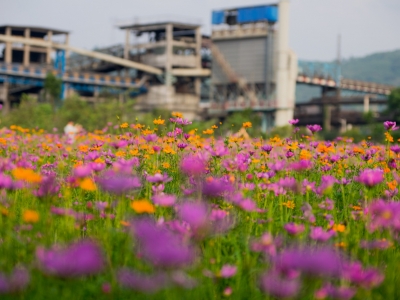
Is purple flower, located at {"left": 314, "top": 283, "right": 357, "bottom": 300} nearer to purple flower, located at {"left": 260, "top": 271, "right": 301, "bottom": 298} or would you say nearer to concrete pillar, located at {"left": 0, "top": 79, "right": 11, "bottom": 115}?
purple flower, located at {"left": 260, "top": 271, "right": 301, "bottom": 298}

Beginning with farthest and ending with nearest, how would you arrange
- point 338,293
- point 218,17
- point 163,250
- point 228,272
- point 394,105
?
point 394,105 → point 218,17 → point 228,272 → point 338,293 → point 163,250

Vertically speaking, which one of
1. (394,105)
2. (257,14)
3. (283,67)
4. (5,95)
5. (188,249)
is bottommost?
(188,249)

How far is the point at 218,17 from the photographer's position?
5169cm

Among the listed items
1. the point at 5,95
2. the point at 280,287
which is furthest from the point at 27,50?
the point at 280,287

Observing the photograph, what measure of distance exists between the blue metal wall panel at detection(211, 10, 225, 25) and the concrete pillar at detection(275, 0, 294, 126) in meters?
5.66

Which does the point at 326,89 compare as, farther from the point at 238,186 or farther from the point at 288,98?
the point at 238,186

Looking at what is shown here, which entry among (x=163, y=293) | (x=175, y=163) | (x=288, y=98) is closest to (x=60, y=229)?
(x=163, y=293)

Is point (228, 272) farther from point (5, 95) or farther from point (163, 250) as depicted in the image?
point (5, 95)

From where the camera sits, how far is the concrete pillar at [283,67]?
4744 centimetres

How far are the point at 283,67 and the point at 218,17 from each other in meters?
7.75

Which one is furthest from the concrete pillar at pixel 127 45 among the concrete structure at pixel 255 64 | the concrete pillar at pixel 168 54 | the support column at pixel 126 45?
the concrete structure at pixel 255 64

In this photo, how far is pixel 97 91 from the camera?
5219 cm

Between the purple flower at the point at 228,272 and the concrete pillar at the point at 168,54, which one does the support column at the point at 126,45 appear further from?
the purple flower at the point at 228,272

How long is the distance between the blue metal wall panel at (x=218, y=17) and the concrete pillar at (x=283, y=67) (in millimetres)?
5657
